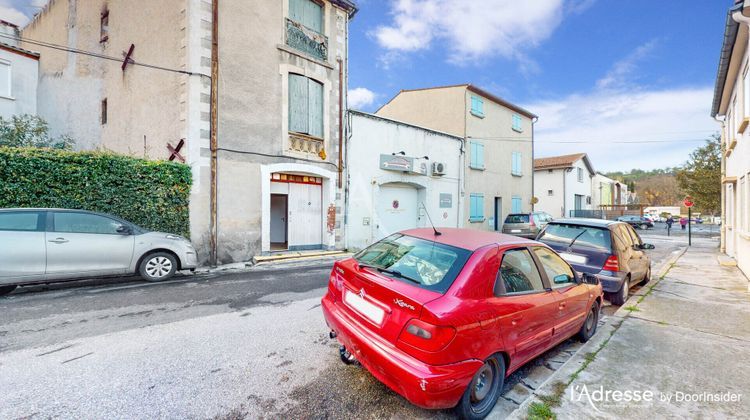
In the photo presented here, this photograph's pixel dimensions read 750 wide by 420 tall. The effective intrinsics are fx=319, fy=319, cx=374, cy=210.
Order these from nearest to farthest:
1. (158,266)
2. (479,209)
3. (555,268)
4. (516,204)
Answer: (555,268), (158,266), (479,209), (516,204)

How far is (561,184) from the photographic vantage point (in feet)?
90.1

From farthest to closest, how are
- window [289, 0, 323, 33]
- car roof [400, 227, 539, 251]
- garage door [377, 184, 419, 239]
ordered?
garage door [377, 184, 419, 239], window [289, 0, 323, 33], car roof [400, 227, 539, 251]

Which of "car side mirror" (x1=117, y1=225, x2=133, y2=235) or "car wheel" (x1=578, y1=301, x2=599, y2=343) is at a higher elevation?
"car side mirror" (x1=117, y1=225, x2=133, y2=235)

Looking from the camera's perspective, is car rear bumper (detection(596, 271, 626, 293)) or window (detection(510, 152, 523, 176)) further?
window (detection(510, 152, 523, 176))

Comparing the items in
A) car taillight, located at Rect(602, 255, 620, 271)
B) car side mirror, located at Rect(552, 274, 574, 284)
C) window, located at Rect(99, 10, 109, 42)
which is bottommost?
car taillight, located at Rect(602, 255, 620, 271)

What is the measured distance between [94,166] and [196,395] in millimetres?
7156

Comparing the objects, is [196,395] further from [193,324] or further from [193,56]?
[193,56]

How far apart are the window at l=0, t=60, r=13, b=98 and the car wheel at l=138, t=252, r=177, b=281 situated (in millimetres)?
12567

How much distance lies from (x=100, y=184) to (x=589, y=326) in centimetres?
974

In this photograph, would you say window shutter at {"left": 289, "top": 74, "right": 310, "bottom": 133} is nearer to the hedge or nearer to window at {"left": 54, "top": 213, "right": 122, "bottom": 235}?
the hedge

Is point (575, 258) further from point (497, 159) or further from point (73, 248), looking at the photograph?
point (497, 159)

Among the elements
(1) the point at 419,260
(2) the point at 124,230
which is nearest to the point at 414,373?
(1) the point at 419,260

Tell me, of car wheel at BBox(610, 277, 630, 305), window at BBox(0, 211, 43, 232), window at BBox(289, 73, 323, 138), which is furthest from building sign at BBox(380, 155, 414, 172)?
window at BBox(0, 211, 43, 232)

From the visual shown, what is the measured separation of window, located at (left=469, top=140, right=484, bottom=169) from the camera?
16.8m
